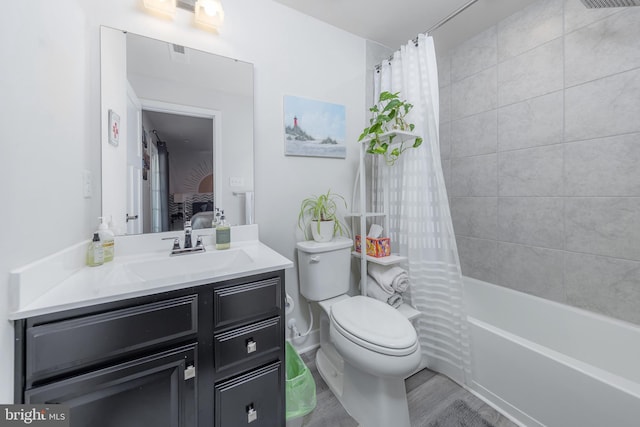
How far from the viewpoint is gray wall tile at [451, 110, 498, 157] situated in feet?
6.07

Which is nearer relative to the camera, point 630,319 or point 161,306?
point 161,306

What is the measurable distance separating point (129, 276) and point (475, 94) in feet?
8.35

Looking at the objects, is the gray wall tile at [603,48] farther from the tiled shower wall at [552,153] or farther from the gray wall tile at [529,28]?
the gray wall tile at [529,28]

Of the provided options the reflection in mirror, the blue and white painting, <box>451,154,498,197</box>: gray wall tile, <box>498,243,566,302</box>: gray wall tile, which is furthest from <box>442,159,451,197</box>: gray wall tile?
the reflection in mirror

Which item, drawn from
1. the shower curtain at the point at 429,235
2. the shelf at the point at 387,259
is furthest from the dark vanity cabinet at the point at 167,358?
the shower curtain at the point at 429,235

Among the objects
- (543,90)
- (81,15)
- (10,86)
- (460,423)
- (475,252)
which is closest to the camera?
(10,86)

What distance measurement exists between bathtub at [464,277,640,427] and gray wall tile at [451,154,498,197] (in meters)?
0.78

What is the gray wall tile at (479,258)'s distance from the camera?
189cm

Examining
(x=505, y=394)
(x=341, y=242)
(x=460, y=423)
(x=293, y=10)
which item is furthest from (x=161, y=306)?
(x=293, y=10)

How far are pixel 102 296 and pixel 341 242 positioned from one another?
1182 millimetres

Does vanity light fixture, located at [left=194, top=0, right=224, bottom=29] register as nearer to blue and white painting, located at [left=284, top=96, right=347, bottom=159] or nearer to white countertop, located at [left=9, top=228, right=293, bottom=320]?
blue and white painting, located at [left=284, top=96, right=347, bottom=159]

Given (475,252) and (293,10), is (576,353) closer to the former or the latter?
(475,252)

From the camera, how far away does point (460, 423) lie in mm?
1202

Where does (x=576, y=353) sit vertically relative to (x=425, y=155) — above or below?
below
